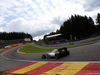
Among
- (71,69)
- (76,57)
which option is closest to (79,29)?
(76,57)

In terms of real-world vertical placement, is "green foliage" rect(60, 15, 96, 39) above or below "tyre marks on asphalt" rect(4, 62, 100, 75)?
above

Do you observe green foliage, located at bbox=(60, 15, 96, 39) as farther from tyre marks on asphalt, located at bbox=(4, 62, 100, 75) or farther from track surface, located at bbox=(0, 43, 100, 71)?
tyre marks on asphalt, located at bbox=(4, 62, 100, 75)

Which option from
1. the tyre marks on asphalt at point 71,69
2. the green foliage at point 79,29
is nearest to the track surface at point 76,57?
the tyre marks on asphalt at point 71,69

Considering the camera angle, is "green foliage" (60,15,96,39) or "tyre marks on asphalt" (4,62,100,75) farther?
"green foliage" (60,15,96,39)

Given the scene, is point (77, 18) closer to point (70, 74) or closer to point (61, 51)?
point (61, 51)

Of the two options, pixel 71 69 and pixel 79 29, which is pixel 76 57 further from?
pixel 79 29

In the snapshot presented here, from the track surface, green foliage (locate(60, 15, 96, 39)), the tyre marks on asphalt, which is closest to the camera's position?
the tyre marks on asphalt

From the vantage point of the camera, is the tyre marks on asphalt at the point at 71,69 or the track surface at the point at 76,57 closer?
the tyre marks on asphalt at the point at 71,69

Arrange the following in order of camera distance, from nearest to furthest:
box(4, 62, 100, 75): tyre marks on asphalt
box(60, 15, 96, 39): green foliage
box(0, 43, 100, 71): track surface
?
1. box(4, 62, 100, 75): tyre marks on asphalt
2. box(0, 43, 100, 71): track surface
3. box(60, 15, 96, 39): green foliage

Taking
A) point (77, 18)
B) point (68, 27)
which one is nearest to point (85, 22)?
point (77, 18)

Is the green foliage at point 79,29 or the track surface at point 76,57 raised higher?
the green foliage at point 79,29

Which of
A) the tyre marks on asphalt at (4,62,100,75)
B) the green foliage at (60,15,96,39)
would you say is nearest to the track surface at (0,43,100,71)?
the tyre marks on asphalt at (4,62,100,75)

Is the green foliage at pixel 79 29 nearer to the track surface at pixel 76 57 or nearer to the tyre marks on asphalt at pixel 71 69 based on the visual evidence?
the track surface at pixel 76 57

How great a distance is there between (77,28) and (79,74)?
47058mm
